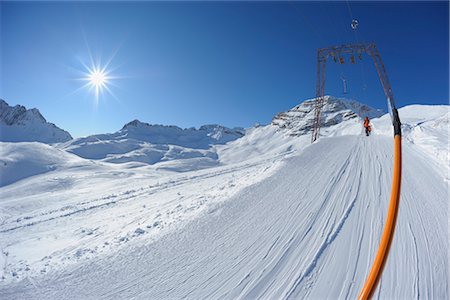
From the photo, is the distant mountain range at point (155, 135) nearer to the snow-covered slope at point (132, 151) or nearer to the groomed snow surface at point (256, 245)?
the snow-covered slope at point (132, 151)

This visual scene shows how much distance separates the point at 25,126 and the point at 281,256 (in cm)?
19508

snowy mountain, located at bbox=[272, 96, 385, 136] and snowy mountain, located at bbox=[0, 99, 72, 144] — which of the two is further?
snowy mountain, located at bbox=[0, 99, 72, 144]

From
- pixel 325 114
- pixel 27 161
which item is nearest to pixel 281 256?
pixel 27 161

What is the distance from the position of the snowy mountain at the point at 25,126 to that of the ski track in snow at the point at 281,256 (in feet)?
537

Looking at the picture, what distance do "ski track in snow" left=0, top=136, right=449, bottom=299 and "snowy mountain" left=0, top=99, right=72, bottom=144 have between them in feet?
537

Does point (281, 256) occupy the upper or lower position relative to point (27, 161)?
lower

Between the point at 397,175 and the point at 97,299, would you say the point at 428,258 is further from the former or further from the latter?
the point at 97,299

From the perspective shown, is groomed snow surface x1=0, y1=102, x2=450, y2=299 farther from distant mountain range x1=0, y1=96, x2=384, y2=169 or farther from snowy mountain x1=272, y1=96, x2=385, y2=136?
snowy mountain x1=272, y1=96, x2=385, y2=136

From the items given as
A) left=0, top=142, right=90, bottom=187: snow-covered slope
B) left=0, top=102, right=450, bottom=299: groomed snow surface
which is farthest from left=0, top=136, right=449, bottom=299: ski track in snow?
left=0, top=142, right=90, bottom=187: snow-covered slope

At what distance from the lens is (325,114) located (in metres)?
138

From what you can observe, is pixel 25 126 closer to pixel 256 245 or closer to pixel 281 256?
pixel 256 245

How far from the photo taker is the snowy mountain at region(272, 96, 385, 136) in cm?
12531

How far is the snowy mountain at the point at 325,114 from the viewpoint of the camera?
125 metres

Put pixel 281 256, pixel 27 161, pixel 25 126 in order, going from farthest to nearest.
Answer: pixel 25 126
pixel 27 161
pixel 281 256
